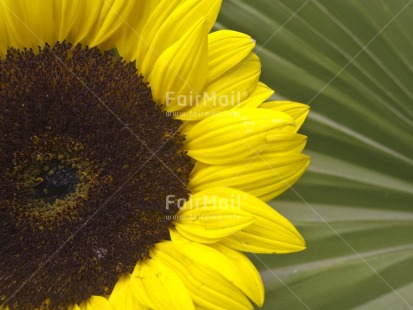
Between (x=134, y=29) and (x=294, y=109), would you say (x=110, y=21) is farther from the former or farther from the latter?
(x=294, y=109)

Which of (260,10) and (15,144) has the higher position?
(260,10)

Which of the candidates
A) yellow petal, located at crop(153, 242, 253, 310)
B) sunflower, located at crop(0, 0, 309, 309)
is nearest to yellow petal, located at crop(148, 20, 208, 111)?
sunflower, located at crop(0, 0, 309, 309)

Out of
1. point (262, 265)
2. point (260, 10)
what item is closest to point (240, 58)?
point (260, 10)

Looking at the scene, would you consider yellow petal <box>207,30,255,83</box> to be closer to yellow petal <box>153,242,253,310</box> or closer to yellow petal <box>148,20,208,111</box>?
yellow petal <box>148,20,208,111</box>

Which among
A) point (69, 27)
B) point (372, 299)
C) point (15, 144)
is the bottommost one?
point (372, 299)

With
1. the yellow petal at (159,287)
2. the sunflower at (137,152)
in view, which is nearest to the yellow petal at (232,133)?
the sunflower at (137,152)

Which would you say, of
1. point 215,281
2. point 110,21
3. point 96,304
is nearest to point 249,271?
point 215,281

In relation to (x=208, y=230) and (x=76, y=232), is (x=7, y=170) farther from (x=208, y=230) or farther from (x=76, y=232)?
(x=208, y=230)
